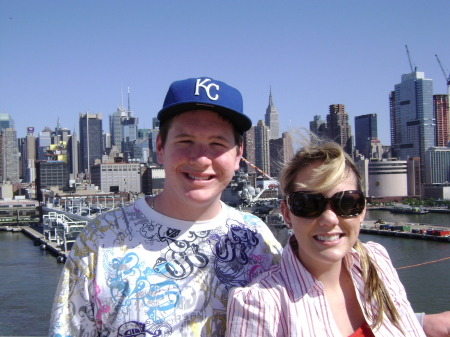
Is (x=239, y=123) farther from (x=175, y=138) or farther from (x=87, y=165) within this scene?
(x=87, y=165)

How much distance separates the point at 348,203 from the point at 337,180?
7 centimetres

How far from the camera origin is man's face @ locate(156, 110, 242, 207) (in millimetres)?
1368

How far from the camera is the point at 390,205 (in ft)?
154

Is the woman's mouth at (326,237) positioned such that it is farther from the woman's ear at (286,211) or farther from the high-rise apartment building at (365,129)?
the high-rise apartment building at (365,129)

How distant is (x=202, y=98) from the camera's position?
1339 mm

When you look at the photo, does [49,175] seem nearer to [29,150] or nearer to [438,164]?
[29,150]

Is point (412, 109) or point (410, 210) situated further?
point (412, 109)

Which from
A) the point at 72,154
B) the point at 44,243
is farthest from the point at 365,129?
the point at 44,243

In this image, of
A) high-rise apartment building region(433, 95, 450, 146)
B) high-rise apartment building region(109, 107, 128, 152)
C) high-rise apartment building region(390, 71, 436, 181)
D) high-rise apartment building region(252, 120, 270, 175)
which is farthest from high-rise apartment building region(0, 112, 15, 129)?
high-rise apartment building region(433, 95, 450, 146)

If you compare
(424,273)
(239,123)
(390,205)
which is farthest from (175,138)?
(390,205)

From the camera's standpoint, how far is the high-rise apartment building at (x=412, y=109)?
85875mm

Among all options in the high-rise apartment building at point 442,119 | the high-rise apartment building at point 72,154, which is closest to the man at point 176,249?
the high-rise apartment building at point 442,119

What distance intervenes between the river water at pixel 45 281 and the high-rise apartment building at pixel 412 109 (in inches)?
2620

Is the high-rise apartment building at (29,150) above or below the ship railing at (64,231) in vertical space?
above
